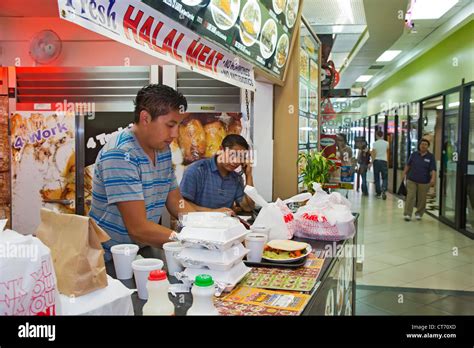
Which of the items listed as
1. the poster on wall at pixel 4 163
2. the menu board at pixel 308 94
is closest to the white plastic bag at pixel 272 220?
the menu board at pixel 308 94

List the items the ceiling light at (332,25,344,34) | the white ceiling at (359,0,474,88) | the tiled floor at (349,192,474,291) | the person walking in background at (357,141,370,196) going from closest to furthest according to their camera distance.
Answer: the tiled floor at (349,192,474,291) → the ceiling light at (332,25,344,34) → the white ceiling at (359,0,474,88) → the person walking in background at (357,141,370,196)

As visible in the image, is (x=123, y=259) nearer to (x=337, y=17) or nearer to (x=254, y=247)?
(x=254, y=247)

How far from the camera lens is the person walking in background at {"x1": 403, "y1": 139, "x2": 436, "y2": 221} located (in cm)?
912

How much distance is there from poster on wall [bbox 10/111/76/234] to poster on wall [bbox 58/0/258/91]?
1.99 metres

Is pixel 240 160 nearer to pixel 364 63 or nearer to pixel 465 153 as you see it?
pixel 465 153

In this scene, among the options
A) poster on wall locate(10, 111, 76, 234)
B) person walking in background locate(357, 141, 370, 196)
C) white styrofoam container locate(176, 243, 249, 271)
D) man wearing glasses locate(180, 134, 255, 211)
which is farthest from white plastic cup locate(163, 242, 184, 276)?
person walking in background locate(357, 141, 370, 196)

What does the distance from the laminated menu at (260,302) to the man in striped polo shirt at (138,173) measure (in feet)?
1.92

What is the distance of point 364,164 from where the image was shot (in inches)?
Result: 534

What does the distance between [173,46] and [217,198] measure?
158 cm

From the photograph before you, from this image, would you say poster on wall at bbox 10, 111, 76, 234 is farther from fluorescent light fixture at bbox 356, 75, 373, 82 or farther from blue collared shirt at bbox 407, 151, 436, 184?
fluorescent light fixture at bbox 356, 75, 373, 82

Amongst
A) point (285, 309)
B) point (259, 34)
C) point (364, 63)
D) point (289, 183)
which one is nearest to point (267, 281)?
point (285, 309)

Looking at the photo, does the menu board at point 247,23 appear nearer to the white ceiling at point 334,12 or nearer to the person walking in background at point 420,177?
the white ceiling at point 334,12

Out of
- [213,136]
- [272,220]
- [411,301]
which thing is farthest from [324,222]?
[411,301]

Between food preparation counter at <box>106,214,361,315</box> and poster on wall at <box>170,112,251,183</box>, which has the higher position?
poster on wall at <box>170,112,251,183</box>
